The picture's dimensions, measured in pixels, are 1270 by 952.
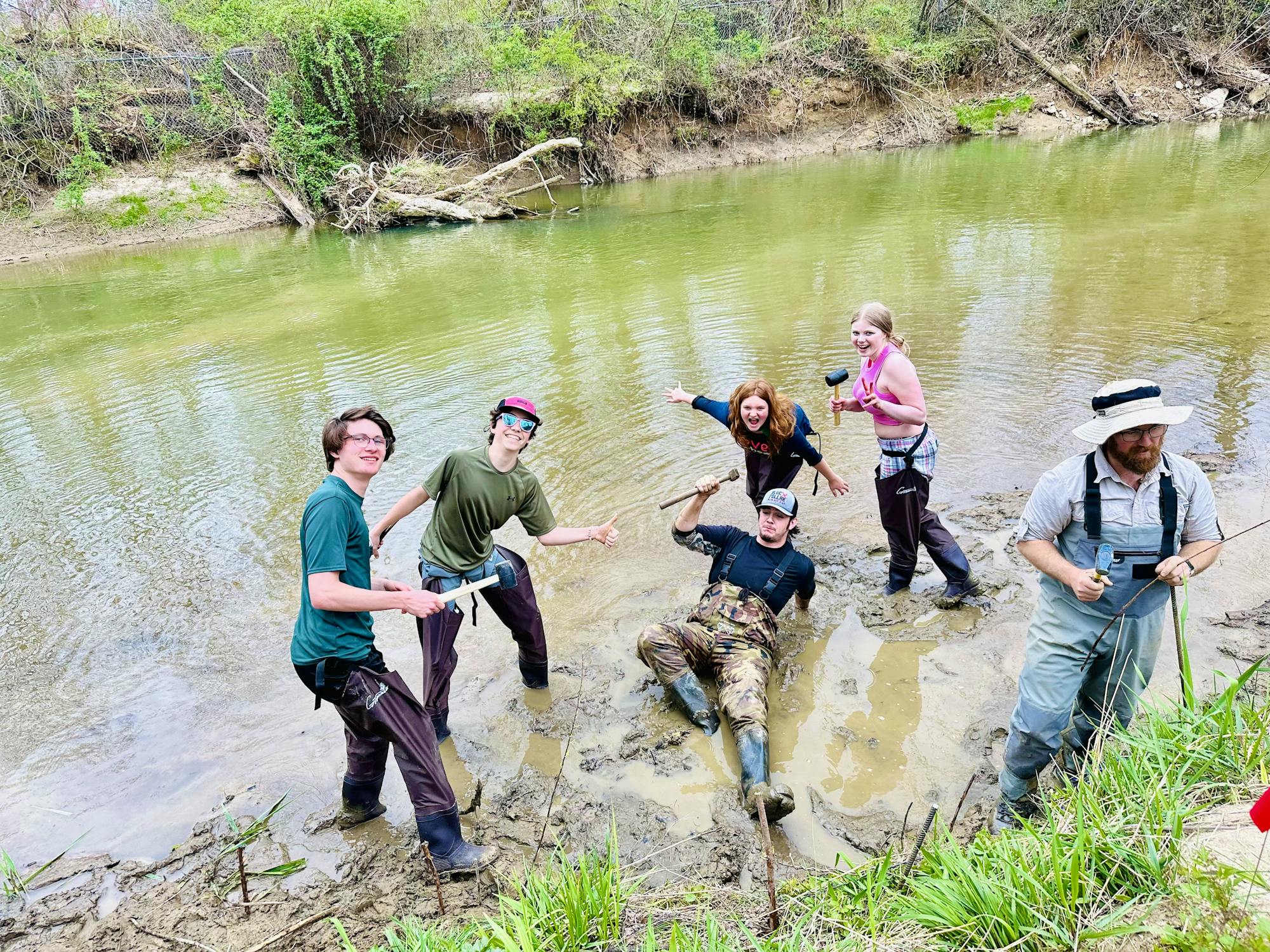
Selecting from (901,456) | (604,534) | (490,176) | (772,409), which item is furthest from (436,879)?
(490,176)

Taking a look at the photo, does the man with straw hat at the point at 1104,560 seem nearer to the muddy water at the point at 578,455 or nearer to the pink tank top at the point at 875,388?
the muddy water at the point at 578,455

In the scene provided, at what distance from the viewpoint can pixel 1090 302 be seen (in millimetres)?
10516

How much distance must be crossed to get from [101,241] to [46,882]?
79.6 ft

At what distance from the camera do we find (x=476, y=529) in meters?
4.35

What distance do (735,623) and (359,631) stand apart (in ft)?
7.12

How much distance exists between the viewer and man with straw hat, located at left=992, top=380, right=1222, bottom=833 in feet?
10.1

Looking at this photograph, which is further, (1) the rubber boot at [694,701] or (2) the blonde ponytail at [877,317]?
(2) the blonde ponytail at [877,317]

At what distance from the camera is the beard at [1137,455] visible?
304cm

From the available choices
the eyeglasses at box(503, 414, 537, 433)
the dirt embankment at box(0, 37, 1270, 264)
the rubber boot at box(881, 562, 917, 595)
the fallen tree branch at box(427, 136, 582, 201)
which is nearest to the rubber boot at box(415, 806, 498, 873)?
the eyeglasses at box(503, 414, 537, 433)

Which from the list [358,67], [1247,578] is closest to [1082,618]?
[1247,578]

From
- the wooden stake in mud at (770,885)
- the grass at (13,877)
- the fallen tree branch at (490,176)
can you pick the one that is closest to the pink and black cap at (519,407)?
the wooden stake in mud at (770,885)

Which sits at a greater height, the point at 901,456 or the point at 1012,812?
the point at 901,456

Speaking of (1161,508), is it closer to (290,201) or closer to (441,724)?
(441,724)

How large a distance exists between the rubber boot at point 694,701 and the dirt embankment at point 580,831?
0.11 m
